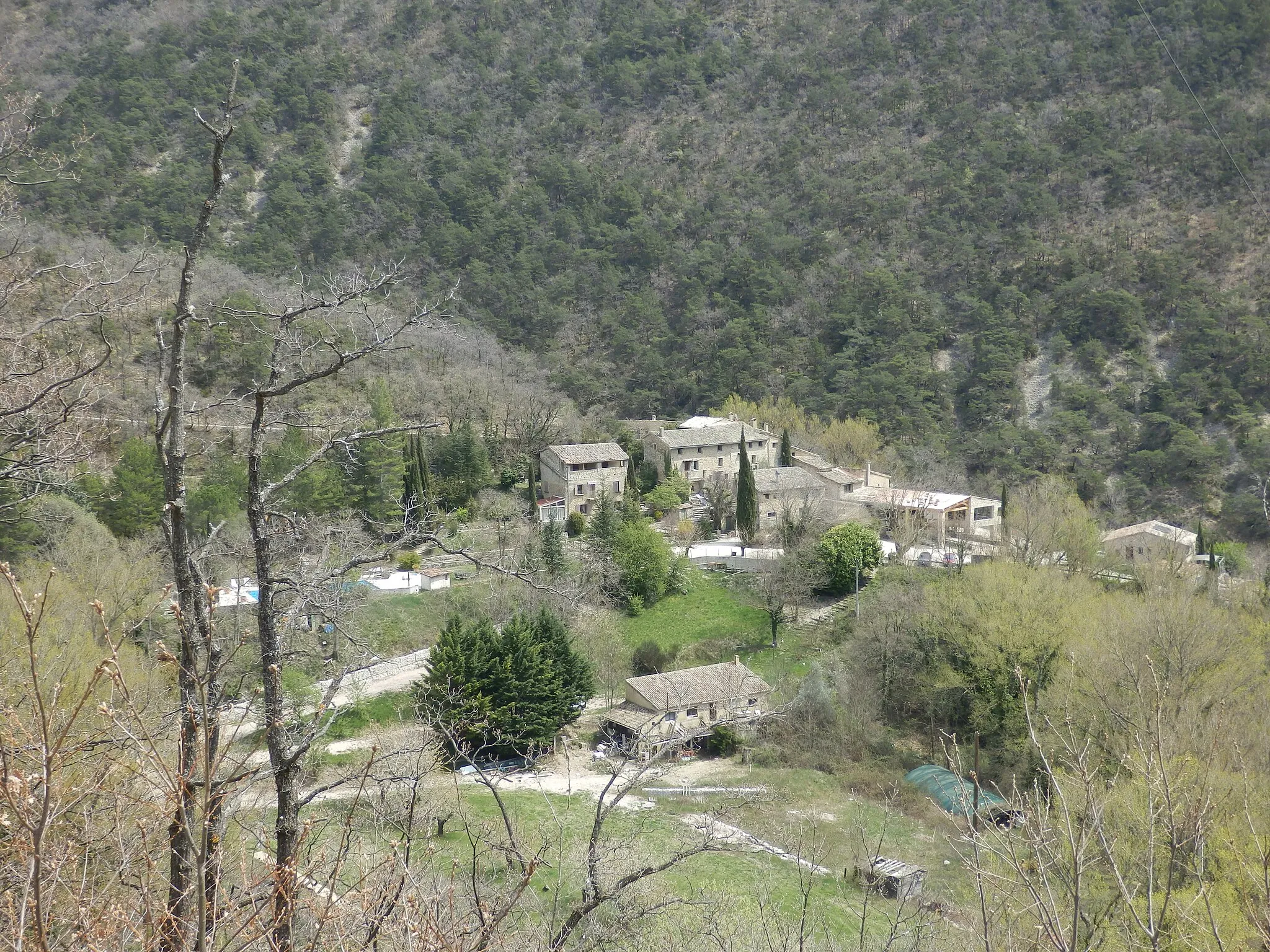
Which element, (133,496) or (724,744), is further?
(133,496)

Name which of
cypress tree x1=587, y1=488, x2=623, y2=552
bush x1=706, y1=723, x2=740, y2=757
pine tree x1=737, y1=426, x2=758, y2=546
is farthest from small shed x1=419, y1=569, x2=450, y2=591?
pine tree x1=737, y1=426, x2=758, y2=546

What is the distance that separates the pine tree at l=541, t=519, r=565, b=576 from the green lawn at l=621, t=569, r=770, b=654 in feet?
8.15

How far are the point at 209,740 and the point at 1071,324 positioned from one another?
54.6m

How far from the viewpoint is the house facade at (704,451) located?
37.9 meters

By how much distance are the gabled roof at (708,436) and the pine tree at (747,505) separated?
4183 millimetres

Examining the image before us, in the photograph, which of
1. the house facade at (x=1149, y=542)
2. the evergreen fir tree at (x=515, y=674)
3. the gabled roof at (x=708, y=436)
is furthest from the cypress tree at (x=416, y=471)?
the house facade at (x=1149, y=542)

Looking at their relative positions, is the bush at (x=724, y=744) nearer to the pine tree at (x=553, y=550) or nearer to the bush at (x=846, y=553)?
the pine tree at (x=553, y=550)

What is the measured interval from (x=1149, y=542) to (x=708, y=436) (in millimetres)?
15577

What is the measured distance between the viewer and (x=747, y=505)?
33781 millimetres

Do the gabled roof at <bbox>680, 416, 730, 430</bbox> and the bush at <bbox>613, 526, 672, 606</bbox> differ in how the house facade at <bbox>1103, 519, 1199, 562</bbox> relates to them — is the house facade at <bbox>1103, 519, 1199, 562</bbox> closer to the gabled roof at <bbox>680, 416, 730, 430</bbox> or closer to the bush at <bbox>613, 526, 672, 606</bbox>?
the bush at <bbox>613, 526, 672, 606</bbox>

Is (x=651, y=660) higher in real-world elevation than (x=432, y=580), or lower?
lower

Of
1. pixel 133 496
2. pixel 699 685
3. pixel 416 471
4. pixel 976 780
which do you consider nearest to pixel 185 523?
pixel 976 780

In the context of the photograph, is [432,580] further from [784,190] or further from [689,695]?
[784,190]

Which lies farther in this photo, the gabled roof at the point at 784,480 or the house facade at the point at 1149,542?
the gabled roof at the point at 784,480
